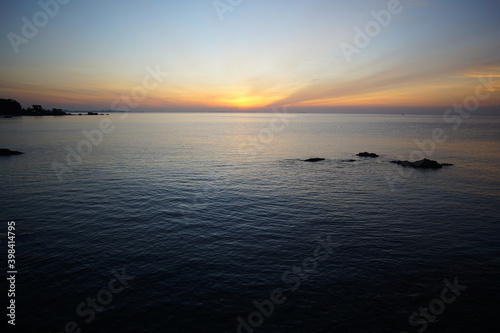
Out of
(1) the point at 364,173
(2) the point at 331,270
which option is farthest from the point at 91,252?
(1) the point at 364,173

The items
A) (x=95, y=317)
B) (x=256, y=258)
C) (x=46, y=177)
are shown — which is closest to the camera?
(x=95, y=317)

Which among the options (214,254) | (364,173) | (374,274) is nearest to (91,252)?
(214,254)

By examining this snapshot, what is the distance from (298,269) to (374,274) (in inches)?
188

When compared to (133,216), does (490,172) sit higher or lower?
higher

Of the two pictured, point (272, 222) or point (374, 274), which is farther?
point (272, 222)

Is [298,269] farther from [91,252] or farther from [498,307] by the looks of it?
[91,252]

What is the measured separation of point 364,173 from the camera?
4884cm

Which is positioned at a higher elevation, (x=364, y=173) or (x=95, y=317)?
(x=364, y=173)

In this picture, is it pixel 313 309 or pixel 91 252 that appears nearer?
pixel 313 309

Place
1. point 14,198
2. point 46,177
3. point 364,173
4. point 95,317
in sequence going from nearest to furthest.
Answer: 1. point 95,317
2. point 14,198
3. point 46,177
4. point 364,173

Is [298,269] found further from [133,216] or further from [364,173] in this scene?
[364,173]

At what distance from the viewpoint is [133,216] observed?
89.8 ft

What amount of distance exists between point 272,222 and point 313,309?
12166 millimetres

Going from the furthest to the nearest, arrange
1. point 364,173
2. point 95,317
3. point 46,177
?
point 364,173 < point 46,177 < point 95,317
